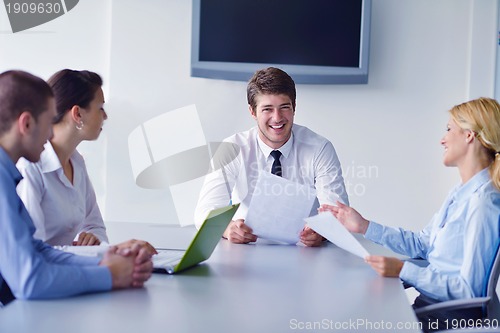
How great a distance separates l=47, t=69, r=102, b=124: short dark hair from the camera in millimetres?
2393

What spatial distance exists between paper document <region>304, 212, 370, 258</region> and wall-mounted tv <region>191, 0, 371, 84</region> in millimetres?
2258

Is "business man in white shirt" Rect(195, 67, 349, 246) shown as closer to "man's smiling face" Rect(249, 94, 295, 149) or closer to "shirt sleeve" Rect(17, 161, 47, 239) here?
"man's smiling face" Rect(249, 94, 295, 149)

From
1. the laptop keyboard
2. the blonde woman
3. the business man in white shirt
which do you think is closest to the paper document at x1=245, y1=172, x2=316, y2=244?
the blonde woman

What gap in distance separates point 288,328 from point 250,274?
56 centimetres

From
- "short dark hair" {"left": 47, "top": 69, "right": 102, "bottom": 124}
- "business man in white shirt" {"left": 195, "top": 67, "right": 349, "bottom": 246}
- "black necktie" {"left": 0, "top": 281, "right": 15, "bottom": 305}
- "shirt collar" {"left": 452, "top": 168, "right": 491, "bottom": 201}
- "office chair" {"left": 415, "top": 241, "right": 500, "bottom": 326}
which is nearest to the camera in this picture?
"black necktie" {"left": 0, "top": 281, "right": 15, "bottom": 305}

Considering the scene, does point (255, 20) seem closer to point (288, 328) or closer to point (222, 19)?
point (222, 19)

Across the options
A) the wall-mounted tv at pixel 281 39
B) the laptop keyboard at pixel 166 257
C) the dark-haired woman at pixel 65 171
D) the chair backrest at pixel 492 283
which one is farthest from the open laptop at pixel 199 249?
the wall-mounted tv at pixel 281 39

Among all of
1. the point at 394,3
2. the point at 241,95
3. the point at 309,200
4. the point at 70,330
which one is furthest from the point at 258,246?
the point at 394,3

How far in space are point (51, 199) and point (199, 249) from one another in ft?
2.15

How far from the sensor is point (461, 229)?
2096 millimetres

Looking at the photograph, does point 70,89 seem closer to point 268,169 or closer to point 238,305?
point 268,169

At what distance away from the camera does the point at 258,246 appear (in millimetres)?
2512

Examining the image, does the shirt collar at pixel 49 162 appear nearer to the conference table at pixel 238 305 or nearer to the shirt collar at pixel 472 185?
the conference table at pixel 238 305

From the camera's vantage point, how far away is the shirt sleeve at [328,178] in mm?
2996
